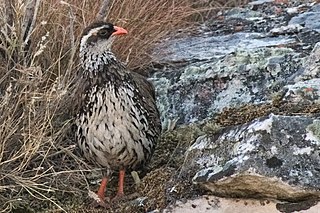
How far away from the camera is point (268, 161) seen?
3801 millimetres

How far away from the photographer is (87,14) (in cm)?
621

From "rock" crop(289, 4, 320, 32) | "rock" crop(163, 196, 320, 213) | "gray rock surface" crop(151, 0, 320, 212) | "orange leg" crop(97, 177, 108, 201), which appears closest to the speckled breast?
"orange leg" crop(97, 177, 108, 201)

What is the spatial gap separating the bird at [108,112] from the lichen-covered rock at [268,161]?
78cm

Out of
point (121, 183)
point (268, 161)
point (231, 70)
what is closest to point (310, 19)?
point (231, 70)

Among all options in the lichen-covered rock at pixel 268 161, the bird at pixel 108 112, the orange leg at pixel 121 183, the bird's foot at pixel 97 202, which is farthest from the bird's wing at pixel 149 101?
the lichen-covered rock at pixel 268 161

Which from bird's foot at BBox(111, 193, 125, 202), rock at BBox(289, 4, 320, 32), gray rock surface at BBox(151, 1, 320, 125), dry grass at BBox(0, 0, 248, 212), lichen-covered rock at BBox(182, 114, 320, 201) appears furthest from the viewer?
rock at BBox(289, 4, 320, 32)

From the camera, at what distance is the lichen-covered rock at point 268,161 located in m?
3.73

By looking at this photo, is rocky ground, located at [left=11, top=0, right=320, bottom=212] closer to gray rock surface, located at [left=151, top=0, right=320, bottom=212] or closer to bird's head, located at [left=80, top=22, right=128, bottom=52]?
gray rock surface, located at [left=151, top=0, right=320, bottom=212]

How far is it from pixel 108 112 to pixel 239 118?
31.5 inches

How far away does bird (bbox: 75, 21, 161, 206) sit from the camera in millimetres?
4648

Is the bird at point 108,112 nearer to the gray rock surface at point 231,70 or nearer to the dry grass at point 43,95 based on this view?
the dry grass at point 43,95

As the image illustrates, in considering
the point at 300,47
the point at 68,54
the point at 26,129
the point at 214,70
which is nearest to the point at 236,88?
the point at 214,70

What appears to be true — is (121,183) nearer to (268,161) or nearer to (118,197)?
(118,197)

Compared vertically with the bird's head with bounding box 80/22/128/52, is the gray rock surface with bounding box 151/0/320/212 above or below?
below
